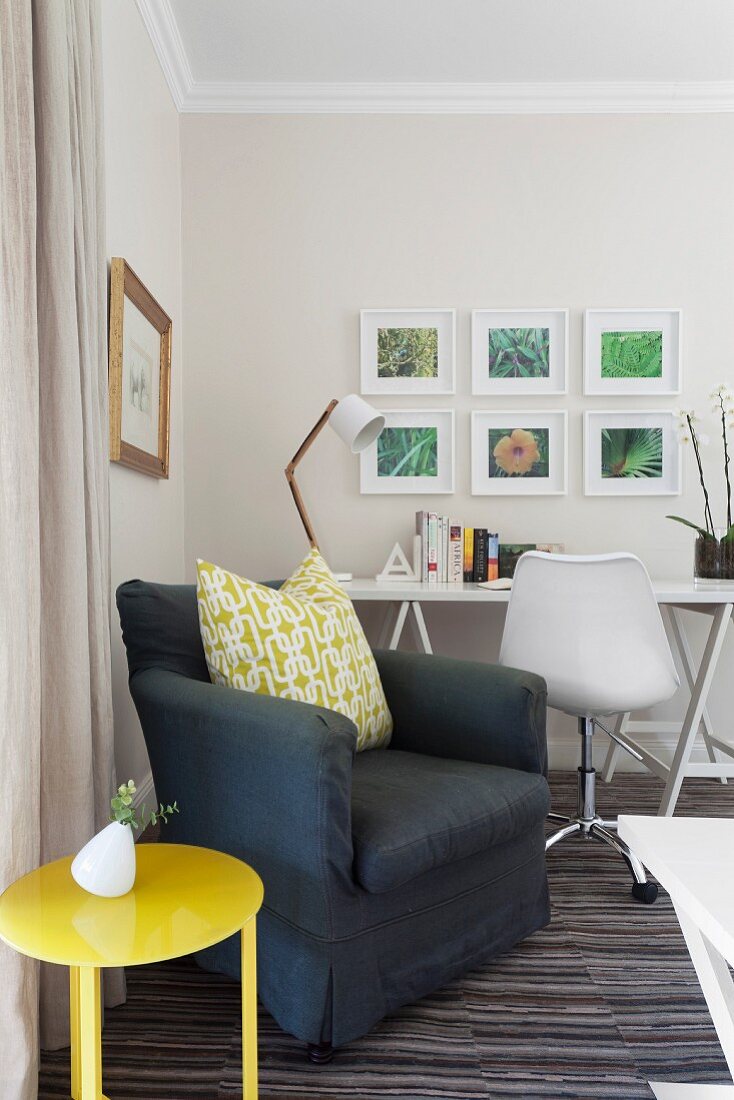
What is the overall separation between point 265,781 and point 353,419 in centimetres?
173

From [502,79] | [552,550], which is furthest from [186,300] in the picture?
[552,550]

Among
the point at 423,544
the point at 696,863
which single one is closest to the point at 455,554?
the point at 423,544

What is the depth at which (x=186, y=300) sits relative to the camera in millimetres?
3371

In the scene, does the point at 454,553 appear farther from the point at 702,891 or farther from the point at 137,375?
the point at 702,891

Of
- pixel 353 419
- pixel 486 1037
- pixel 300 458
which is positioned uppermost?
pixel 353 419

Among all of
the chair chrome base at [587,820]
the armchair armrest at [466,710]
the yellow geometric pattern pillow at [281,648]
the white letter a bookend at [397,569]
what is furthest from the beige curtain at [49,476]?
the white letter a bookend at [397,569]

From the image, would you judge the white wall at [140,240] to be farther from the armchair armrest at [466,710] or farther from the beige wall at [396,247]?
the armchair armrest at [466,710]

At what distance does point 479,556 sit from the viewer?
3.20 metres

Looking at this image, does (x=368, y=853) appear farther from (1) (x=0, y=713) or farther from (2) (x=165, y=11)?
(2) (x=165, y=11)

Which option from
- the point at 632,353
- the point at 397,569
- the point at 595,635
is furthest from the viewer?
the point at 632,353

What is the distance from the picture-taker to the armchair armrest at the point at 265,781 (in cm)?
144

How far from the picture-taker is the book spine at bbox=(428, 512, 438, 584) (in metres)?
3.18

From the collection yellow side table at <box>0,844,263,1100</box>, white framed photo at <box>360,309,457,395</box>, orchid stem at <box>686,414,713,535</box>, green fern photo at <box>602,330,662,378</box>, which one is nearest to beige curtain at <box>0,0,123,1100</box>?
yellow side table at <box>0,844,263,1100</box>

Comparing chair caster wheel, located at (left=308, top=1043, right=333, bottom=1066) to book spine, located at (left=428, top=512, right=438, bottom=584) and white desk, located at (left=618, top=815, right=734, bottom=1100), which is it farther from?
book spine, located at (left=428, top=512, right=438, bottom=584)
